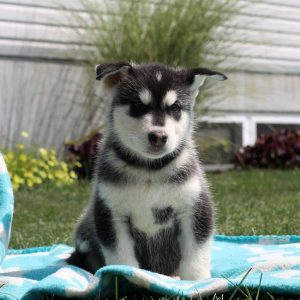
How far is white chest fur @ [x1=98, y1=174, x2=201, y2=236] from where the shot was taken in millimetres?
2926

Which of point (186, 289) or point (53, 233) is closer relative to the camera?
point (186, 289)

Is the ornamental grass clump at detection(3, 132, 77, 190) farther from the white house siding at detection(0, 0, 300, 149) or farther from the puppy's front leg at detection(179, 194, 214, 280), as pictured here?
the puppy's front leg at detection(179, 194, 214, 280)

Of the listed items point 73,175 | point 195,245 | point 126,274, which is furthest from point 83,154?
point 126,274

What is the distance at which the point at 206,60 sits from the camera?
9.42 metres

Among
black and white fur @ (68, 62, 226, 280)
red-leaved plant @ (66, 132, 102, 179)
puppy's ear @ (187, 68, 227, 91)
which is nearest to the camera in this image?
black and white fur @ (68, 62, 226, 280)

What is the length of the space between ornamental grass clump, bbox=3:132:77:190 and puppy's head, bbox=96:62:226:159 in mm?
4693

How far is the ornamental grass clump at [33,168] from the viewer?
7781 mm

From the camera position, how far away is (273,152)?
10766 millimetres

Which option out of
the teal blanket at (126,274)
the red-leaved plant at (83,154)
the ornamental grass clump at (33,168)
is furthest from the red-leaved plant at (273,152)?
the teal blanket at (126,274)

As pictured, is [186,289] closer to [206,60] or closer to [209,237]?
[209,237]

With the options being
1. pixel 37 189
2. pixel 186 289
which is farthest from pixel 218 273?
pixel 37 189

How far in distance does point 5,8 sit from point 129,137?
21.5 feet

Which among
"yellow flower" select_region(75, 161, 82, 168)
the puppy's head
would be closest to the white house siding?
"yellow flower" select_region(75, 161, 82, 168)

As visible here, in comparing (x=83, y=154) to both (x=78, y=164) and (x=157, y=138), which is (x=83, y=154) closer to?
(x=78, y=164)
